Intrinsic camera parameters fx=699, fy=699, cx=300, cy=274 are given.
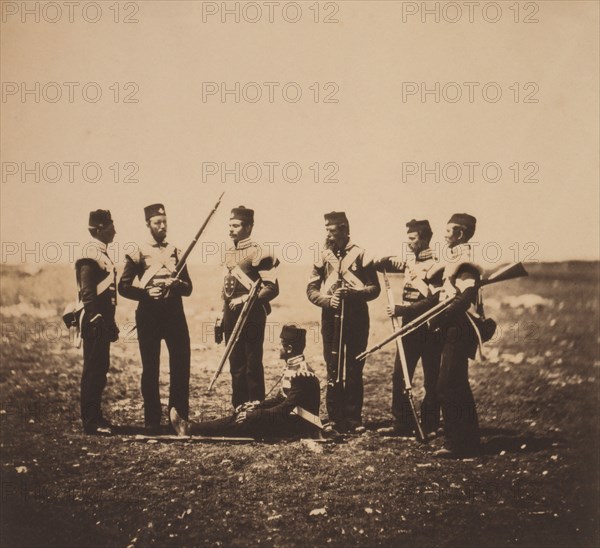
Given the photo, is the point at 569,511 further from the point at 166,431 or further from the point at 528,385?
the point at 166,431

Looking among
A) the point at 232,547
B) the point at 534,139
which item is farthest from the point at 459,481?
the point at 534,139

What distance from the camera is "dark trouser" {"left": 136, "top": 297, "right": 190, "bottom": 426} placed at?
4.41 metres

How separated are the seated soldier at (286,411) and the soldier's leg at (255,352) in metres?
0.09

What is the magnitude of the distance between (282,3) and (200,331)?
2.17 metres

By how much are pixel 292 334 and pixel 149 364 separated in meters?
0.97

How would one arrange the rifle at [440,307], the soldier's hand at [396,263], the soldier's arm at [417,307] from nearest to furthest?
1. the rifle at [440,307]
2. the soldier's arm at [417,307]
3. the soldier's hand at [396,263]

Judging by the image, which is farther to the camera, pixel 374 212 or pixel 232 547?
pixel 374 212

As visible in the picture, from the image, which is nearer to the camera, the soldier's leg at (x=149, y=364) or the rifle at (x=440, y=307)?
the rifle at (x=440, y=307)

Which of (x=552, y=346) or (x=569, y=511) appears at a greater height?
(x=552, y=346)

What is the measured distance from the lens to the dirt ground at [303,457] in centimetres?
420

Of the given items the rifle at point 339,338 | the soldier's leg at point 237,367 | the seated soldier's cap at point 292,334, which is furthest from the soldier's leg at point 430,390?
the soldier's leg at point 237,367

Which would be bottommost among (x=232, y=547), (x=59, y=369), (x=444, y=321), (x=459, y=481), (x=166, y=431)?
(x=232, y=547)

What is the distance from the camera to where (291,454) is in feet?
14.1

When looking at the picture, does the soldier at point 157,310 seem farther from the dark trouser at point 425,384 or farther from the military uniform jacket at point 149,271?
the dark trouser at point 425,384
